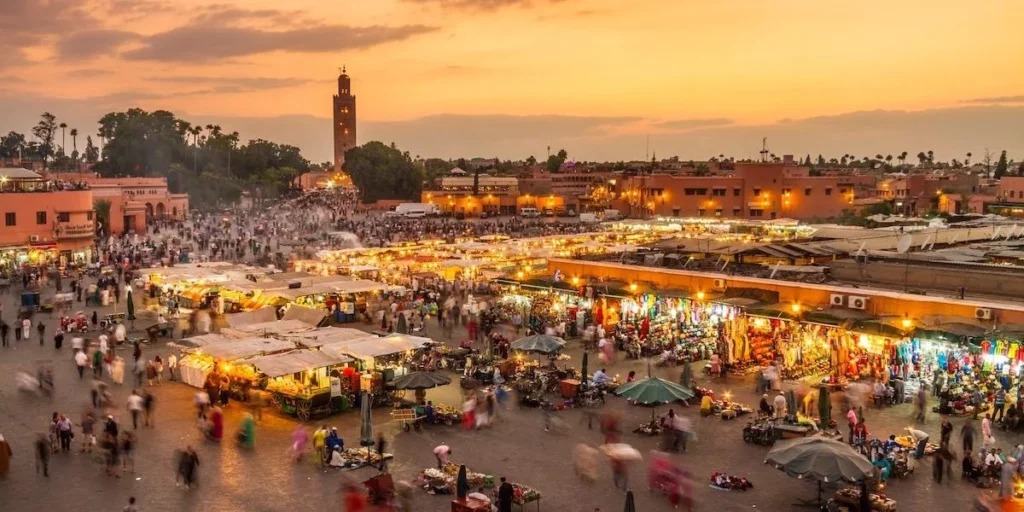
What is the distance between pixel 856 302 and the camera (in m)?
19.0

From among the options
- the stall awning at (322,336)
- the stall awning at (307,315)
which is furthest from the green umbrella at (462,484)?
the stall awning at (307,315)

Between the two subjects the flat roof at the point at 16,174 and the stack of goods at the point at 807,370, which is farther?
the flat roof at the point at 16,174

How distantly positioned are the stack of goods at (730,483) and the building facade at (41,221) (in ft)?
126

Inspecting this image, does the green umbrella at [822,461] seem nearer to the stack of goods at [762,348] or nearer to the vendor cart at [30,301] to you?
the stack of goods at [762,348]

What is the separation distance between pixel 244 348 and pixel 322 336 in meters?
1.94

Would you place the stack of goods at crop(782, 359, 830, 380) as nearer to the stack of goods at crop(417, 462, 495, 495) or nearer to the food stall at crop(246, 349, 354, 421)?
the stack of goods at crop(417, 462, 495, 495)

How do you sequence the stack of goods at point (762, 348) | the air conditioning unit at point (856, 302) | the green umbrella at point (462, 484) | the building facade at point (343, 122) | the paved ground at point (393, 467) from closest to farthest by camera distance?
1. the green umbrella at point (462, 484)
2. the paved ground at point (393, 467)
3. the air conditioning unit at point (856, 302)
4. the stack of goods at point (762, 348)
5. the building facade at point (343, 122)

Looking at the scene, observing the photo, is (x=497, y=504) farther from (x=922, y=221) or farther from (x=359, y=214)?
(x=359, y=214)

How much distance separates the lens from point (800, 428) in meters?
14.3

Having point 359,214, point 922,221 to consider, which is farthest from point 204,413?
point 359,214

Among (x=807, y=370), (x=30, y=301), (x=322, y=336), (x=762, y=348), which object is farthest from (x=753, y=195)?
(x=322, y=336)

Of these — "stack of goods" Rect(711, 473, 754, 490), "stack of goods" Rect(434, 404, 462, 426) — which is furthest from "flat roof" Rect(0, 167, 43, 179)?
"stack of goods" Rect(711, 473, 754, 490)

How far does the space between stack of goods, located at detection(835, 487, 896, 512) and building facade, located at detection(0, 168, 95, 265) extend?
4006cm

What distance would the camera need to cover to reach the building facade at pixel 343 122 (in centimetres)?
17550
